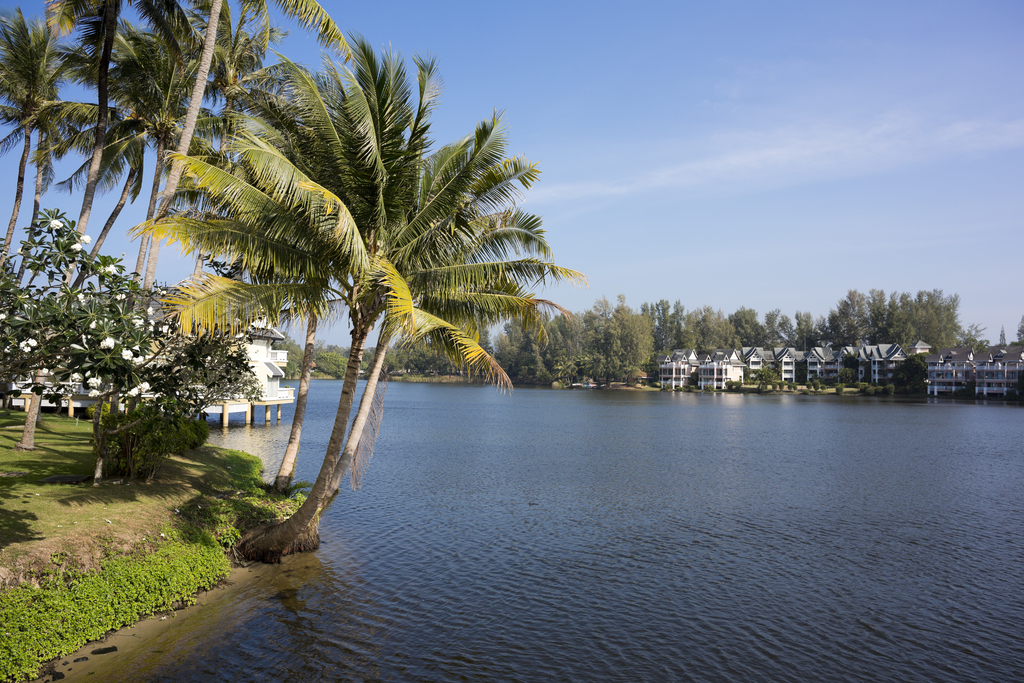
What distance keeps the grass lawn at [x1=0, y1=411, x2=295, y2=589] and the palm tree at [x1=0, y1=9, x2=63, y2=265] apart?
768cm

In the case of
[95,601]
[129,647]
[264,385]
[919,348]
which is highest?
[919,348]

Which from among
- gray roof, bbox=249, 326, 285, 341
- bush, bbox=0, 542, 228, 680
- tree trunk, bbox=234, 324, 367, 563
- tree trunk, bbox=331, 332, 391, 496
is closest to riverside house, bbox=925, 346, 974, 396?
gray roof, bbox=249, 326, 285, 341

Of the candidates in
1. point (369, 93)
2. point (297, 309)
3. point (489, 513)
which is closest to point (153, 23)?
point (369, 93)

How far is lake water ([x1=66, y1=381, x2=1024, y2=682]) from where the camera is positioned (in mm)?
10477

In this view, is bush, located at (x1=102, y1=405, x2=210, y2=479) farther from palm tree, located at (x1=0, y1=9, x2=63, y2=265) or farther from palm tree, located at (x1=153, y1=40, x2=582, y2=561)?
palm tree, located at (x1=0, y1=9, x2=63, y2=265)

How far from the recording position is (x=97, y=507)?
1263cm

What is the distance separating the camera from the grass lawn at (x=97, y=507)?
1025 centimetres

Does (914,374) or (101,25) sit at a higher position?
(101,25)

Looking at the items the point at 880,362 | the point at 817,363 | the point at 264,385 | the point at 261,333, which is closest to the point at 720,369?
the point at 817,363

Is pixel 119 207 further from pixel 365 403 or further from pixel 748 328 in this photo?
pixel 748 328

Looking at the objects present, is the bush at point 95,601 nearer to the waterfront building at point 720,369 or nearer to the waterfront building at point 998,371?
the waterfront building at point 998,371

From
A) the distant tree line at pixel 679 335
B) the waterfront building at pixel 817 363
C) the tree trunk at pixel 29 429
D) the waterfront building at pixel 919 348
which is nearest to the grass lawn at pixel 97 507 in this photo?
the tree trunk at pixel 29 429

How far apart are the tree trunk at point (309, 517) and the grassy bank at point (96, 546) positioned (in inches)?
20.6

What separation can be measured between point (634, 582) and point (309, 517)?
747cm
